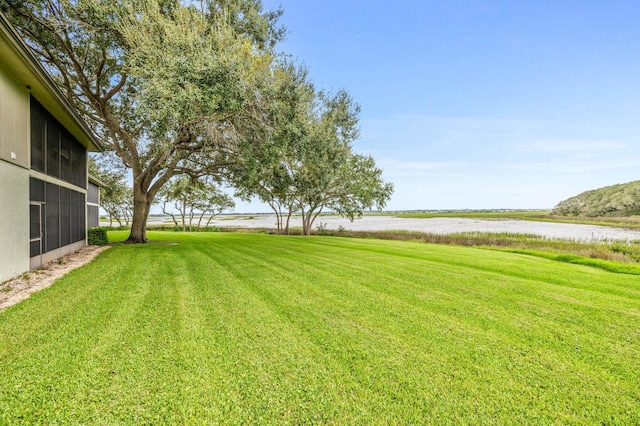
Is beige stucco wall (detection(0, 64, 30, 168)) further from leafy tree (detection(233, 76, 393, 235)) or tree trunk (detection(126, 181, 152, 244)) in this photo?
tree trunk (detection(126, 181, 152, 244))

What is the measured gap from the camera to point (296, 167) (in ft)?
40.1

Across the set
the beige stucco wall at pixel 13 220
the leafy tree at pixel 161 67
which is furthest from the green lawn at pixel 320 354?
the leafy tree at pixel 161 67

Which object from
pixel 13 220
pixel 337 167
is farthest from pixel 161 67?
pixel 337 167

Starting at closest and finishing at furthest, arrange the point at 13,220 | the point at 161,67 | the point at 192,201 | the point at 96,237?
the point at 13,220
the point at 161,67
the point at 96,237
the point at 192,201

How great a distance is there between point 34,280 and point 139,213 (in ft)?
26.8

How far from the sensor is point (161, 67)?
7.29 m

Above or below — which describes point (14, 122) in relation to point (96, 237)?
above

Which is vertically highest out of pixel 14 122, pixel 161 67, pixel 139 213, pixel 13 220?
pixel 161 67

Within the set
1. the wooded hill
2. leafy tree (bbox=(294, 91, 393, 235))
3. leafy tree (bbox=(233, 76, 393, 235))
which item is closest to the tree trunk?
leafy tree (bbox=(233, 76, 393, 235))

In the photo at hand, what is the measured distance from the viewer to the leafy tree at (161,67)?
24.1 feet

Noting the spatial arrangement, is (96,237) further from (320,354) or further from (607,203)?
(607,203)

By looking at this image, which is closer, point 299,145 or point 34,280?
point 34,280

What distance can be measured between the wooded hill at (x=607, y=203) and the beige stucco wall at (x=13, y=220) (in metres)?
71.4

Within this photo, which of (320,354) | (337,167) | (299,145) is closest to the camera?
(320,354)
